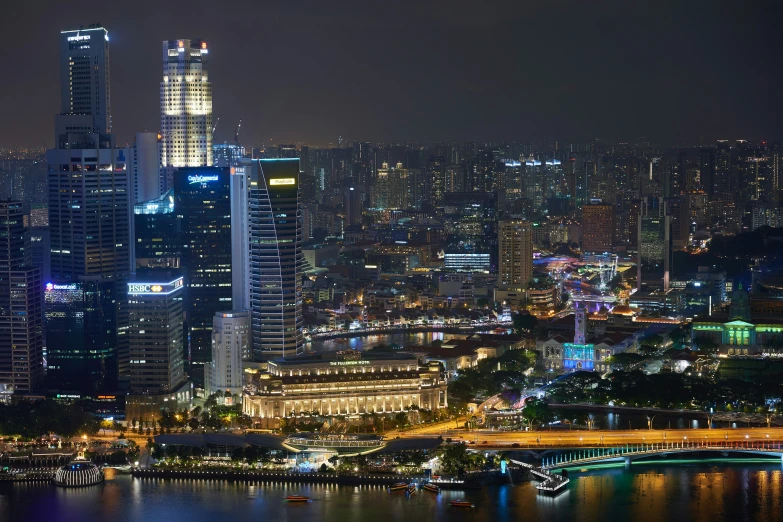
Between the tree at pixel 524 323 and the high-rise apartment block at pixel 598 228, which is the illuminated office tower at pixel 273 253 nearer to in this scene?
the tree at pixel 524 323

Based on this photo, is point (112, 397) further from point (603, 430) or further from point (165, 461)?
point (603, 430)

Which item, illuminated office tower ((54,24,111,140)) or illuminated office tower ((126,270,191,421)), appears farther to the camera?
illuminated office tower ((54,24,111,140))

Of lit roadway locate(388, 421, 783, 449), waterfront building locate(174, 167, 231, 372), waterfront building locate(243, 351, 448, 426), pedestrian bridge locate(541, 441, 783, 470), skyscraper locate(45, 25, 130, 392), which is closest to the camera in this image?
pedestrian bridge locate(541, 441, 783, 470)

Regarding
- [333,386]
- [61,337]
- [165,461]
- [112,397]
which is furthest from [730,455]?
[61,337]

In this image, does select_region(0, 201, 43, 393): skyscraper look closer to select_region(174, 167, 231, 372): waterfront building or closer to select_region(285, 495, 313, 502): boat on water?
select_region(174, 167, 231, 372): waterfront building

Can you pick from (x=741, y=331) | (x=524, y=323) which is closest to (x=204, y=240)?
(x=524, y=323)

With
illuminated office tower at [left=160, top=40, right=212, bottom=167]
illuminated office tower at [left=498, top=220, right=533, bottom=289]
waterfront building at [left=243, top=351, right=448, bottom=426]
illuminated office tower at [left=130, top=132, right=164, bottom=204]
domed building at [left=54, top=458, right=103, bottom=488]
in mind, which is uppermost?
illuminated office tower at [left=160, top=40, right=212, bottom=167]

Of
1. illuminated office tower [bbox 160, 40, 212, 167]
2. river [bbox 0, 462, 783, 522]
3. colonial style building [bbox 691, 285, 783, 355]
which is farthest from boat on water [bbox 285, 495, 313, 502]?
illuminated office tower [bbox 160, 40, 212, 167]

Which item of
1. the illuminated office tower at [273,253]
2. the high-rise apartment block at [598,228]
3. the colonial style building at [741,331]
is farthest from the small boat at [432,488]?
the high-rise apartment block at [598,228]
